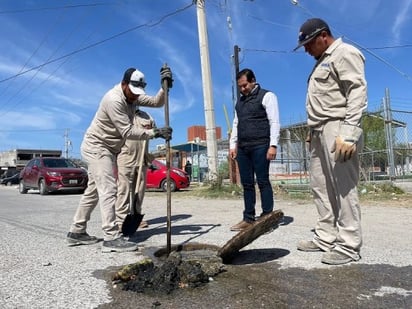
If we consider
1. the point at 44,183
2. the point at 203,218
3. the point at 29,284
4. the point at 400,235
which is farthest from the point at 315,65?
the point at 44,183

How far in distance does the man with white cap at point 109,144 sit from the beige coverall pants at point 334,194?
1528 millimetres

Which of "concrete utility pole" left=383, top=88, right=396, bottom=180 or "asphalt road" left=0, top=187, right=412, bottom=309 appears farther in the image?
"concrete utility pole" left=383, top=88, right=396, bottom=180

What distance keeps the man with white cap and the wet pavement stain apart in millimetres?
1029

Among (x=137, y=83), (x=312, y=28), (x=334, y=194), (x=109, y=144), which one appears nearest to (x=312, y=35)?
(x=312, y=28)

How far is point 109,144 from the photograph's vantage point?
4.68 metres

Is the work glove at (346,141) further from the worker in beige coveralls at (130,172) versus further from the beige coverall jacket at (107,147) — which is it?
the worker in beige coveralls at (130,172)

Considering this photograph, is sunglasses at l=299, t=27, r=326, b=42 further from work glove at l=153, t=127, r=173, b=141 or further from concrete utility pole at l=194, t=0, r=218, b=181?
concrete utility pole at l=194, t=0, r=218, b=181

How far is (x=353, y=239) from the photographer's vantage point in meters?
3.59


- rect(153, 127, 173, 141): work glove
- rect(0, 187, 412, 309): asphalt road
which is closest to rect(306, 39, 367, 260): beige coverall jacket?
rect(0, 187, 412, 309): asphalt road

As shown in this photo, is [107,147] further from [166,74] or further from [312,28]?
[312,28]

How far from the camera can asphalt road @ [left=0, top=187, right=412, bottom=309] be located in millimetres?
2729

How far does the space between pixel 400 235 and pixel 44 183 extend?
14012mm

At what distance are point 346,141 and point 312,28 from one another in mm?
1123

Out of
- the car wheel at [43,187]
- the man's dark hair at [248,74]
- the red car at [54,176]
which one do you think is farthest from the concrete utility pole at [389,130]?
the car wheel at [43,187]
